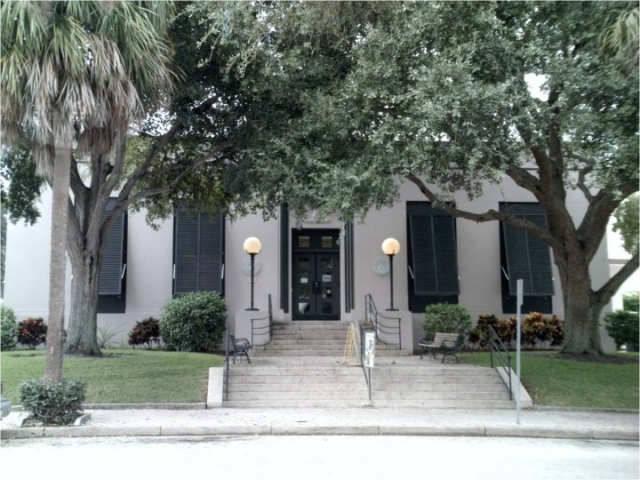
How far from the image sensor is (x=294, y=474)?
7.82 meters

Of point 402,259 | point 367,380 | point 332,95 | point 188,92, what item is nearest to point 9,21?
point 188,92

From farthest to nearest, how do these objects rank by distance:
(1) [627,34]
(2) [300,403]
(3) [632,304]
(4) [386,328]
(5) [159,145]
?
(3) [632,304] → (4) [386,328] → (5) [159,145] → (2) [300,403] → (1) [627,34]

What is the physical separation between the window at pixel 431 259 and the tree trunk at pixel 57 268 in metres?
12.1

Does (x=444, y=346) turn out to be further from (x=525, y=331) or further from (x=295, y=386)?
(x=525, y=331)

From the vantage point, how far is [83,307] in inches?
595

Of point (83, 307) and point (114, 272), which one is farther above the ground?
point (114, 272)

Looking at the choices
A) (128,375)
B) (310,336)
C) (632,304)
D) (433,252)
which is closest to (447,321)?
(433,252)

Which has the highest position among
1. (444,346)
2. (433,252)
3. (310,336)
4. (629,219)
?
(629,219)

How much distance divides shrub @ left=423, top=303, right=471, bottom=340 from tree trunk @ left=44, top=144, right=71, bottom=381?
36.4ft

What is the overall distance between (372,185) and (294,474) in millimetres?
5463

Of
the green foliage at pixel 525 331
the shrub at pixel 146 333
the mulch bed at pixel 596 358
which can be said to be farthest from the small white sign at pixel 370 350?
the shrub at pixel 146 333

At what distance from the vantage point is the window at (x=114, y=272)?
20.4 m

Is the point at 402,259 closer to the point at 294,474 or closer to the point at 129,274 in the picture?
the point at 129,274

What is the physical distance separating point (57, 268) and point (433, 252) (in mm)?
12664
